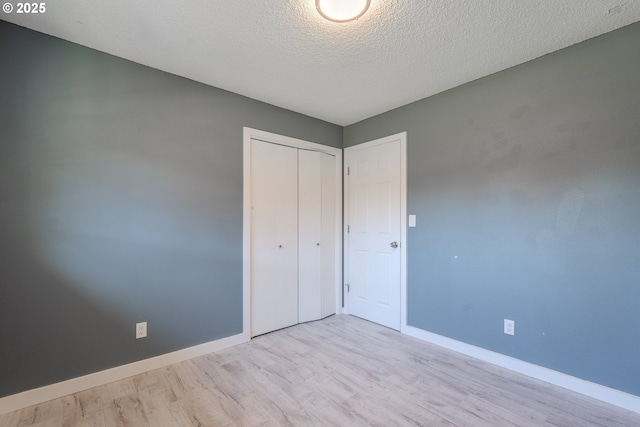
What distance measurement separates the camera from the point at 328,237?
137 inches

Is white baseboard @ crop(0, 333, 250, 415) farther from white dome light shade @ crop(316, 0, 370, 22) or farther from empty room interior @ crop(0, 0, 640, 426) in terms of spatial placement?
white dome light shade @ crop(316, 0, 370, 22)

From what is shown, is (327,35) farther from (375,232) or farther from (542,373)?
(542,373)

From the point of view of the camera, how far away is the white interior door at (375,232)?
3.00 meters

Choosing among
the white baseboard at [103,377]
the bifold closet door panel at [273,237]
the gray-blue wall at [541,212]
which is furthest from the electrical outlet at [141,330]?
the gray-blue wall at [541,212]

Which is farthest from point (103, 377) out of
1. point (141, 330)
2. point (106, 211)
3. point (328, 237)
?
point (328, 237)

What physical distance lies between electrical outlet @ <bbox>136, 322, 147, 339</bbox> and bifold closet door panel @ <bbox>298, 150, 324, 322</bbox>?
1.51m

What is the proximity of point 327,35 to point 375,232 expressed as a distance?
6.70 ft

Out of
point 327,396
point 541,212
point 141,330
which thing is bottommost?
point 327,396

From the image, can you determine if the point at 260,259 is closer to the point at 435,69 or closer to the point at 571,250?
the point at 435,69

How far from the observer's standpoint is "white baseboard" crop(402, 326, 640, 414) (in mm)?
1743

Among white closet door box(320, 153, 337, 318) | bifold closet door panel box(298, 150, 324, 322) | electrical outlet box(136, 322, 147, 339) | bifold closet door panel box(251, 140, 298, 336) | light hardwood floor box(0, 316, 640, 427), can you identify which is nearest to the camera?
light hardwood floor box(0, 316, 640, 427)

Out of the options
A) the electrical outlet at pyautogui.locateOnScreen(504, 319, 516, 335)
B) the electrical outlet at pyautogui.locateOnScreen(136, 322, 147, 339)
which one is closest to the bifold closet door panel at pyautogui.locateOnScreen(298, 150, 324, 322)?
the electrical outlet at pyautogui.locateOnScreen(136, 322, 147, 339)

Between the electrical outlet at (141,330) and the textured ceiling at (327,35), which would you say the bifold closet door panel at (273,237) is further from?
the electrical outlet at (141,330)

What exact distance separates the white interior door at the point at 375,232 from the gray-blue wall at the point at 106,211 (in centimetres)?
143
